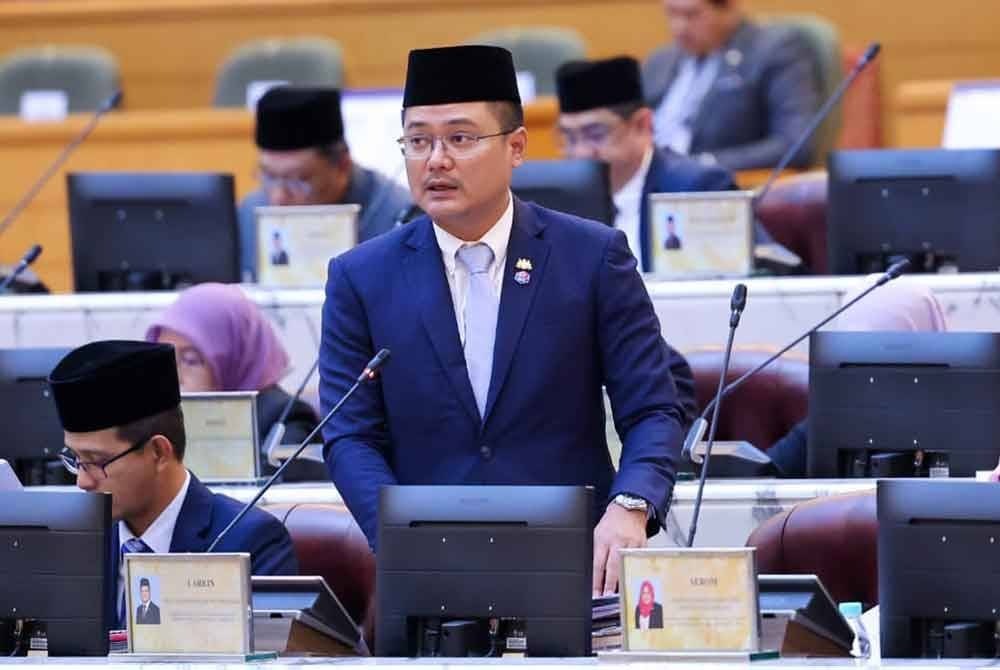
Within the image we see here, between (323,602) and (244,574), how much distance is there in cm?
20

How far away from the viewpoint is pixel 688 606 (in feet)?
10.7

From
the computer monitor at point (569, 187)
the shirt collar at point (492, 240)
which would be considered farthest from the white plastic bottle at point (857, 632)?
the computer monitor at point (569, 187)

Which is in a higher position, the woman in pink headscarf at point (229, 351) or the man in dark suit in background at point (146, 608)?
the woman in pink headscarf at point (229, 351)

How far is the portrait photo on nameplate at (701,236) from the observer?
21.4 feet

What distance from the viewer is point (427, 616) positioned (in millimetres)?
3465

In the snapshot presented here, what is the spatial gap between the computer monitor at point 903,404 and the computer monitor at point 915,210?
1459 mm

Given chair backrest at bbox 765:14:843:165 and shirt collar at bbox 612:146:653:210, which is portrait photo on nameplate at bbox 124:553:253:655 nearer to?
shirt collar at bbox 612:146:653:210

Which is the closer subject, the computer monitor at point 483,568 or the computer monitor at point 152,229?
the computer monitor at point 483,568

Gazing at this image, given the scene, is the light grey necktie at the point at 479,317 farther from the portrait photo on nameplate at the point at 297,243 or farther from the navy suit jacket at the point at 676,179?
the navy suit jacket at the point at 676,179

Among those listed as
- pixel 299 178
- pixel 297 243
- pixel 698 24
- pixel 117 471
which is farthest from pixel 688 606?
pixel 698 24

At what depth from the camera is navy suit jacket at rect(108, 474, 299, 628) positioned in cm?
399

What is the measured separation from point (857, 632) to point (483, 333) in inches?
30.5

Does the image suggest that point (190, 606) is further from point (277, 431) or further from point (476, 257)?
point (277, 431)

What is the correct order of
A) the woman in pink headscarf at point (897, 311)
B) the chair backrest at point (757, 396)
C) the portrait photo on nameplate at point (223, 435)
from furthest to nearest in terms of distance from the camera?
the chair backrest at point (757, 396)
the woman in pink headscarf at point (897, 311)
the portrait photo on nameplate at point (223, 435)
